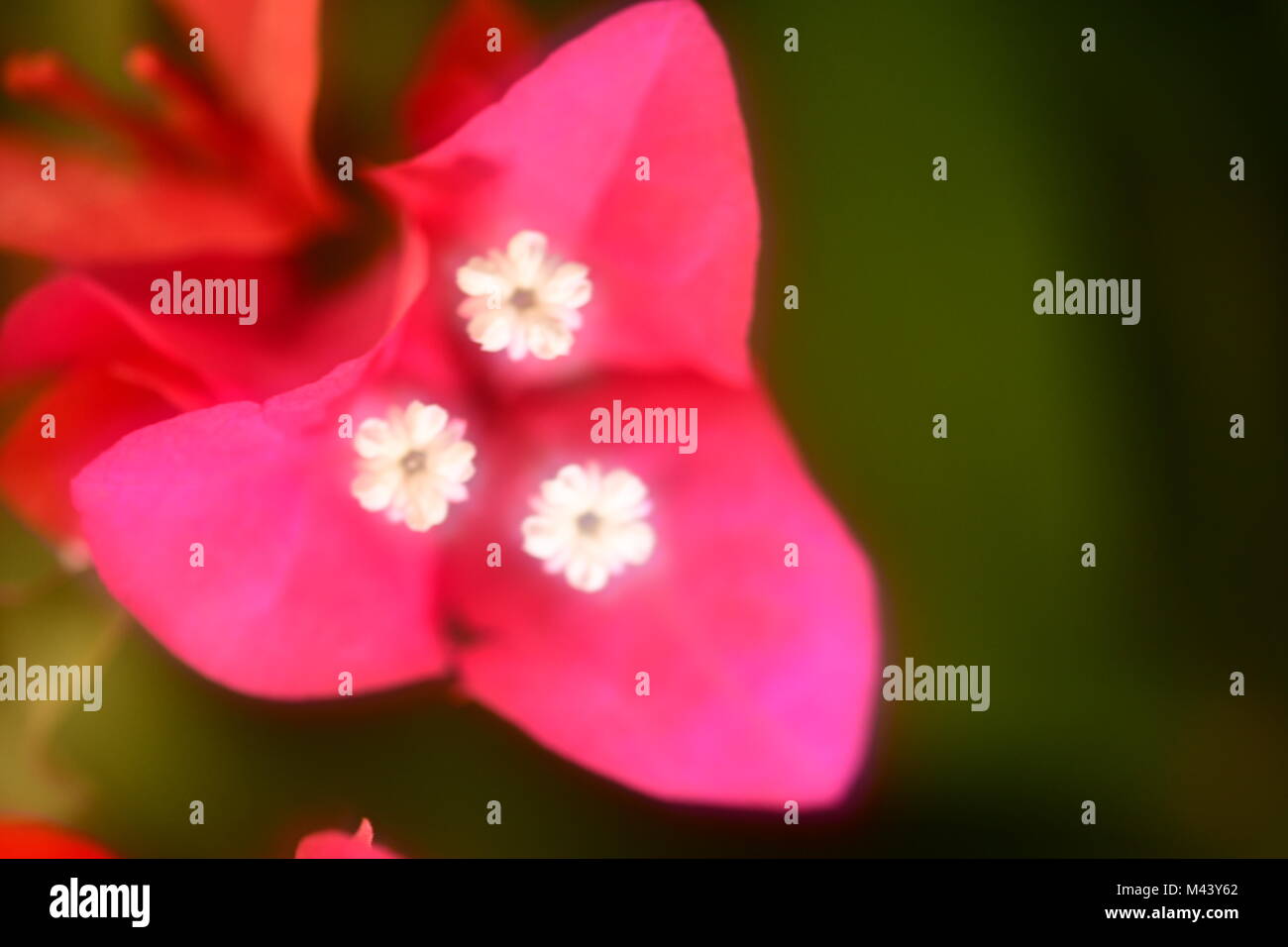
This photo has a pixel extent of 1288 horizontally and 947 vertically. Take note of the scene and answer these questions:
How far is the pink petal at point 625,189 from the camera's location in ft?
2.41

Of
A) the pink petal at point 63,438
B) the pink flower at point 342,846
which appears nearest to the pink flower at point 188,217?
the pink petal at point 63,438

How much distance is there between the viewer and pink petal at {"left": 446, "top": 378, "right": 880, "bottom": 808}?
79 centimetres

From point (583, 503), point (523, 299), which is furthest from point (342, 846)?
point (523, 299)

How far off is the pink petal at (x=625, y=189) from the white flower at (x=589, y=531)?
0.10 m

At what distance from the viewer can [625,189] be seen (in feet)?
2.51

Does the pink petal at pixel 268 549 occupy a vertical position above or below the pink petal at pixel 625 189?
below

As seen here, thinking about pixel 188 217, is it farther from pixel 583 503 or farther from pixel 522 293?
pixel 583 503

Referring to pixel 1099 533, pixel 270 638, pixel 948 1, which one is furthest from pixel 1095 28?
pixel 270 638

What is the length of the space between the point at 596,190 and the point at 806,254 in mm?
179

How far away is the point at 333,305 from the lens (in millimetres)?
801

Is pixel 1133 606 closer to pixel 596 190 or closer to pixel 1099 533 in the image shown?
pixel 1099 533

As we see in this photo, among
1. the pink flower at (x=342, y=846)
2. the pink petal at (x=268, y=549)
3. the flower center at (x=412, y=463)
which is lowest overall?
the pink flower at (x=342, y=846)

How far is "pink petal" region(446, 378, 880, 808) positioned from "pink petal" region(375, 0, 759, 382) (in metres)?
0.05

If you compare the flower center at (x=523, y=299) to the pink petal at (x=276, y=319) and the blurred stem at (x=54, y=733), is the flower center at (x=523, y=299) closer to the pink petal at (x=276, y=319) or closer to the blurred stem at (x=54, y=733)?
the pink petal at (x=276, y=319)
